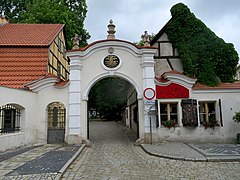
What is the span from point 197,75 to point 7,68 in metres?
11.5

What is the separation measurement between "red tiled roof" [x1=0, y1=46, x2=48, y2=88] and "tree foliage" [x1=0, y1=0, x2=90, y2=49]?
8.39 meters

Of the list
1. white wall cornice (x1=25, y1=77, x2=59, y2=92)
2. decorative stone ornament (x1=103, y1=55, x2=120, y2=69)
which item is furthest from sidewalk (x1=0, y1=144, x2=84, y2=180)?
decorative stone ornament (x1=103, y1=55, x2=120, y2=69)

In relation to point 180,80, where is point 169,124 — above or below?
below

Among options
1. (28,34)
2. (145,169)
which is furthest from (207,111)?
(28,34)

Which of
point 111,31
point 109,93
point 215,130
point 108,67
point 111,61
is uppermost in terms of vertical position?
point 111,31

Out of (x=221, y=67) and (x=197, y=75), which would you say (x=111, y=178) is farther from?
(x=221, y=67)

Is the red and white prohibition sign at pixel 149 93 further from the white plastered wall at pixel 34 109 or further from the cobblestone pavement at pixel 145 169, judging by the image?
the white plastered wall at pixel 34 109

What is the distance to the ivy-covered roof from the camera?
41.9ft

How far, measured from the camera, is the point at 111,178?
18.0 feet

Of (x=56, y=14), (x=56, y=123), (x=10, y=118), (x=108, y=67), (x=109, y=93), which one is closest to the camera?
(x=10, y=118)

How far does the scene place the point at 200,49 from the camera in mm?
13125

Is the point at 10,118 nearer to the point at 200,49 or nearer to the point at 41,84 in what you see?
the point at 41,84

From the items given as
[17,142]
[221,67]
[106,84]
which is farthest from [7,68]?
[106,84]

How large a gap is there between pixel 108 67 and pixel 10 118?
210 inches
